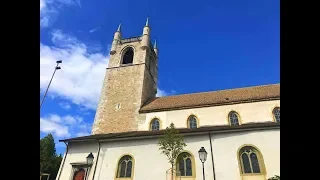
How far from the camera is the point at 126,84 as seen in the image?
2930 cm

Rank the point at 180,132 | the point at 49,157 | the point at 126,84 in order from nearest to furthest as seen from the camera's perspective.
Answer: the point at 180,132 < the point at 126,84 < the point at 49,157

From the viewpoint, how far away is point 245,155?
17.1 meters

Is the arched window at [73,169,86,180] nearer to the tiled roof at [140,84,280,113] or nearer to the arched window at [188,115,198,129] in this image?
the tiled roof at [140,84,280,113]

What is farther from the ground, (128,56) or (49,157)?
(128,56)

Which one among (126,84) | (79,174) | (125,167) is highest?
(126,84)

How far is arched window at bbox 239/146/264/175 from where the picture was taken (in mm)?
16427

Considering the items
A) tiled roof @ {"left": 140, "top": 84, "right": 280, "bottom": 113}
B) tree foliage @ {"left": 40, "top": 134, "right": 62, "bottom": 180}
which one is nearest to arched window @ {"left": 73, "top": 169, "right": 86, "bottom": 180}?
tiled roof @ {"left": 140, "top": 84, "right": 280, "bottom": 113}

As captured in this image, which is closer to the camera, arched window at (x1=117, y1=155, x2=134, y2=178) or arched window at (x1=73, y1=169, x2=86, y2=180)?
arched window at (x1=117, y1=155, x2=134, y2=178)

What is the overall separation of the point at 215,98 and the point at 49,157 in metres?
39.3

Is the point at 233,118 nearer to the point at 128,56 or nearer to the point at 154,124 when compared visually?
the point at 154,124

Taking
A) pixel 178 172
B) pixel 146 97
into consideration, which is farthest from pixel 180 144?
pixel 146 97

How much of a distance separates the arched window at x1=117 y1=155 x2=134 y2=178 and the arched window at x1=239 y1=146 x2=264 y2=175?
9.15 metres

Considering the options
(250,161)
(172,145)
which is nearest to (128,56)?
(172,145)
